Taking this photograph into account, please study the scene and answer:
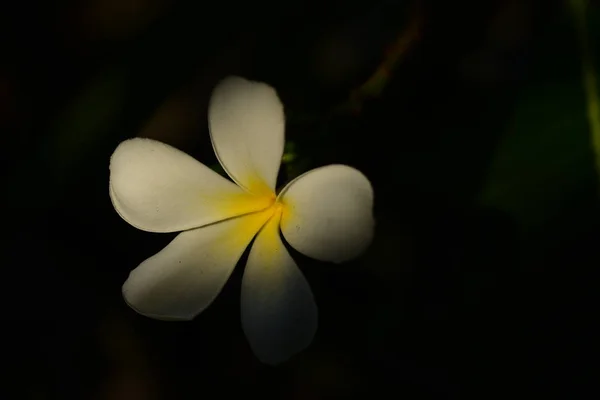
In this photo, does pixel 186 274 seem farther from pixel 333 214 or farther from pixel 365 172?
pixel 365 172

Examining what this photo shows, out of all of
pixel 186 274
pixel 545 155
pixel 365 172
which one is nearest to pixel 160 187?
pixel 186 274

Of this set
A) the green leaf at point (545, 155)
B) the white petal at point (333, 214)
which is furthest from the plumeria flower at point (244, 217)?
the green leaf at point (545, 155)

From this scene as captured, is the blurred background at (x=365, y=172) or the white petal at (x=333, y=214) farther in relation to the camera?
the blurred background at (x=365, y=172)

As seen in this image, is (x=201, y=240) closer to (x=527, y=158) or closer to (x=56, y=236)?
A: (x=527, y=158)

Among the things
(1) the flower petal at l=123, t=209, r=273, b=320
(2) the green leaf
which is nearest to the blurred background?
(2) the green leaf

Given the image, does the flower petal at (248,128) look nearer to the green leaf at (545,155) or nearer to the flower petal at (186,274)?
the flower petal at (186,274)

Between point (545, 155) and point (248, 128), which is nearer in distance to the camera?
point (248, 128)
